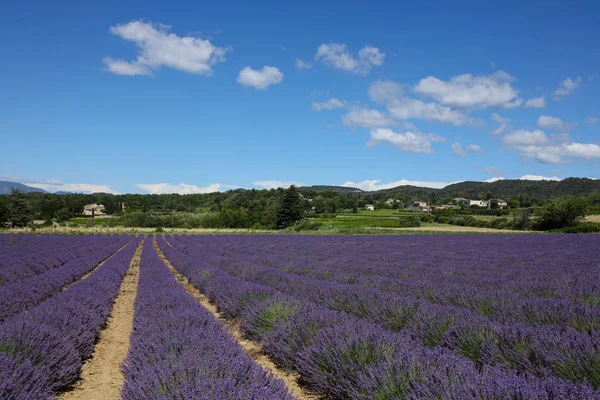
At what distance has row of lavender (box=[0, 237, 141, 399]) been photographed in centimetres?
314

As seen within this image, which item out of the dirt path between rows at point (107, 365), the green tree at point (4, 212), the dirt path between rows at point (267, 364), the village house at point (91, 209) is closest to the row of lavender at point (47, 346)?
the dirt path between rows at point (107, 365)

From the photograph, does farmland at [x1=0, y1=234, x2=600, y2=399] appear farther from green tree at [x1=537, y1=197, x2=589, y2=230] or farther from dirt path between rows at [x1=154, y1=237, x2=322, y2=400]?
green tree at [x1=537, y1=197, x2=589, y2=230]

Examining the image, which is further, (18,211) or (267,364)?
(18,211)

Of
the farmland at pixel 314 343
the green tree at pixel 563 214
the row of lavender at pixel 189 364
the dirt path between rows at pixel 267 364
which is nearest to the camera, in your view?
the row of lavender at pixel 189 364

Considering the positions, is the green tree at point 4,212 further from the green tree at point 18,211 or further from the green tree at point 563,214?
the green tree at point 563,214

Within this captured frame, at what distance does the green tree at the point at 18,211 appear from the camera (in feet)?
198

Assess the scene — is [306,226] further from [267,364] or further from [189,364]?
[189,364]

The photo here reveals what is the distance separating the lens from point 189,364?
9.82 feet

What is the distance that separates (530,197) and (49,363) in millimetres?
116276

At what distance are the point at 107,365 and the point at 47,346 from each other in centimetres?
110

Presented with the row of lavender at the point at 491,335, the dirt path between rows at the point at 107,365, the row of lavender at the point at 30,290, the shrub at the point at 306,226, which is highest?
the row of lavender at the point at 491,335

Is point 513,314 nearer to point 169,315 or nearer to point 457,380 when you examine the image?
point 457,380

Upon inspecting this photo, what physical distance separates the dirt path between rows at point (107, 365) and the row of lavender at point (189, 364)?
0.52 m

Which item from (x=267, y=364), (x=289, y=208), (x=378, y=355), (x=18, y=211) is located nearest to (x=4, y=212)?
(x=18, y=211)
